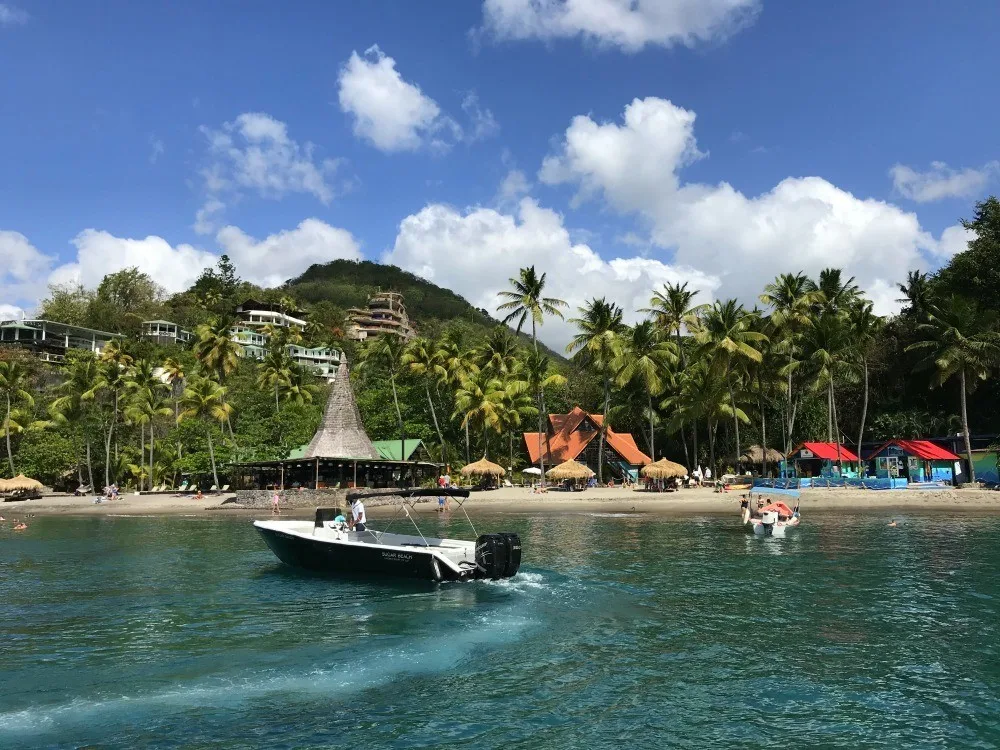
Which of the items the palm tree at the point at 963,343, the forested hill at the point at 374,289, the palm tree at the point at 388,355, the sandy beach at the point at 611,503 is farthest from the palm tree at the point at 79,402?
the forested hill at the point at 374,289

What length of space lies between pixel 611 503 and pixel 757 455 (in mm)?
19394

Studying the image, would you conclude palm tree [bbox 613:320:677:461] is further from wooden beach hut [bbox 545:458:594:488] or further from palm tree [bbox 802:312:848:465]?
palm tree [bbox 802:312:848:465]

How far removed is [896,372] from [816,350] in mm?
14666

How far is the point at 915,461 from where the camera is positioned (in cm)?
4828

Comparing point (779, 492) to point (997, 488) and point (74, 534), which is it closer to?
point (997, 488)

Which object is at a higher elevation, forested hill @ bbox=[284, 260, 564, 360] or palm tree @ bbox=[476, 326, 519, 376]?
forested hill @ bbox=[284, 260, 564, 360]

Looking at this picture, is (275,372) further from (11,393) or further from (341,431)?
(11,393)

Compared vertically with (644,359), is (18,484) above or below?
below

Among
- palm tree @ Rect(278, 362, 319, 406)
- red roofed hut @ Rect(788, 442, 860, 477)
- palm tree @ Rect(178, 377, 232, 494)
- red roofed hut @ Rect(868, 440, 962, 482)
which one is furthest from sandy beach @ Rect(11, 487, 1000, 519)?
palm tree @ Rect(278, 362, 319, 406)

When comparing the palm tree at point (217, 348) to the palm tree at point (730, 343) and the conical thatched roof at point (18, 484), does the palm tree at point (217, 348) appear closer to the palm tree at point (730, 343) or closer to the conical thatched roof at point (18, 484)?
the conical thatched roof at point (18, 484)

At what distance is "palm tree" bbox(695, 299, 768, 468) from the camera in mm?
47125

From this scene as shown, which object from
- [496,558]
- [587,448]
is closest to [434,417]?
[587,448]

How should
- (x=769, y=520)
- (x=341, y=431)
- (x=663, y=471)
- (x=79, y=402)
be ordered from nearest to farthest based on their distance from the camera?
(x=769, y=520) → (x=663, y=471) → (x=341, y=431) → (x=79, y=402)

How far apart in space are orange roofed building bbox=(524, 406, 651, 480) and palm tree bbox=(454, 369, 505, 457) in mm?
5356
